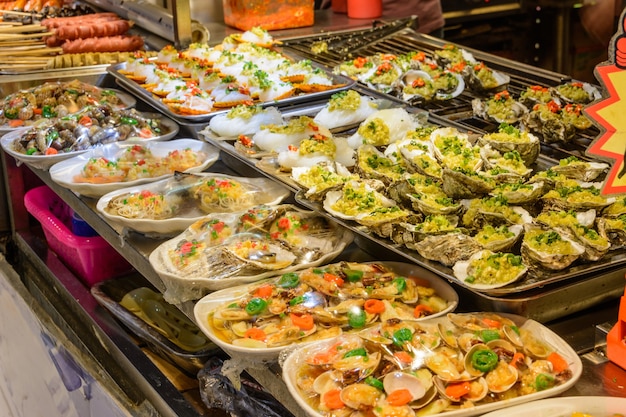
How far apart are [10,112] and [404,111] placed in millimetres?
1726

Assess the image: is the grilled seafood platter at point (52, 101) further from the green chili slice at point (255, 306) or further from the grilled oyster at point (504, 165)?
the green chili slice at point (255, 306)

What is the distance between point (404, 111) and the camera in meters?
3.18

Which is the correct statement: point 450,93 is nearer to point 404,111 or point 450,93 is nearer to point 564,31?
point 404,111

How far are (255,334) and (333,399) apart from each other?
1.06 ft

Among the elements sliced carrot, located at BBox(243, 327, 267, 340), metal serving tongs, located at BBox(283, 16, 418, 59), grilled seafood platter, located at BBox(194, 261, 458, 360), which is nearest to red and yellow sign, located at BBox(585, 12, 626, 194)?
grilled seafood platter, located at BBox(194, 261, 458, 360)

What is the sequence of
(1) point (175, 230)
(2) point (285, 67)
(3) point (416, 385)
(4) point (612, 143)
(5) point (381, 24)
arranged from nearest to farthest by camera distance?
(3) point (416, 385)
(4) point (612, 143)
(1) point (175, 230)
(2) point (285, 67)
(5) point (381, 24)

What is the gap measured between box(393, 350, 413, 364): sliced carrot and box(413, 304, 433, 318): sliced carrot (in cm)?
24

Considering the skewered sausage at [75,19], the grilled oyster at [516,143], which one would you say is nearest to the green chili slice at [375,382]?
the grilled oyster at [516,143]

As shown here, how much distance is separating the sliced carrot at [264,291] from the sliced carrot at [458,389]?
0.57 meters

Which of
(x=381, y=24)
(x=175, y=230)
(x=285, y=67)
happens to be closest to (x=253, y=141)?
(x=175, y=230)

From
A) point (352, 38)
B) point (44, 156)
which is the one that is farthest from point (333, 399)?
point (352, 38)

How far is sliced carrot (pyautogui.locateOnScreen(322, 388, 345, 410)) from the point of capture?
1.69 m

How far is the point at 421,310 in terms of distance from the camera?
2047 mm

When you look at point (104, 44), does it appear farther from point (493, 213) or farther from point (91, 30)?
point (493, 213)
